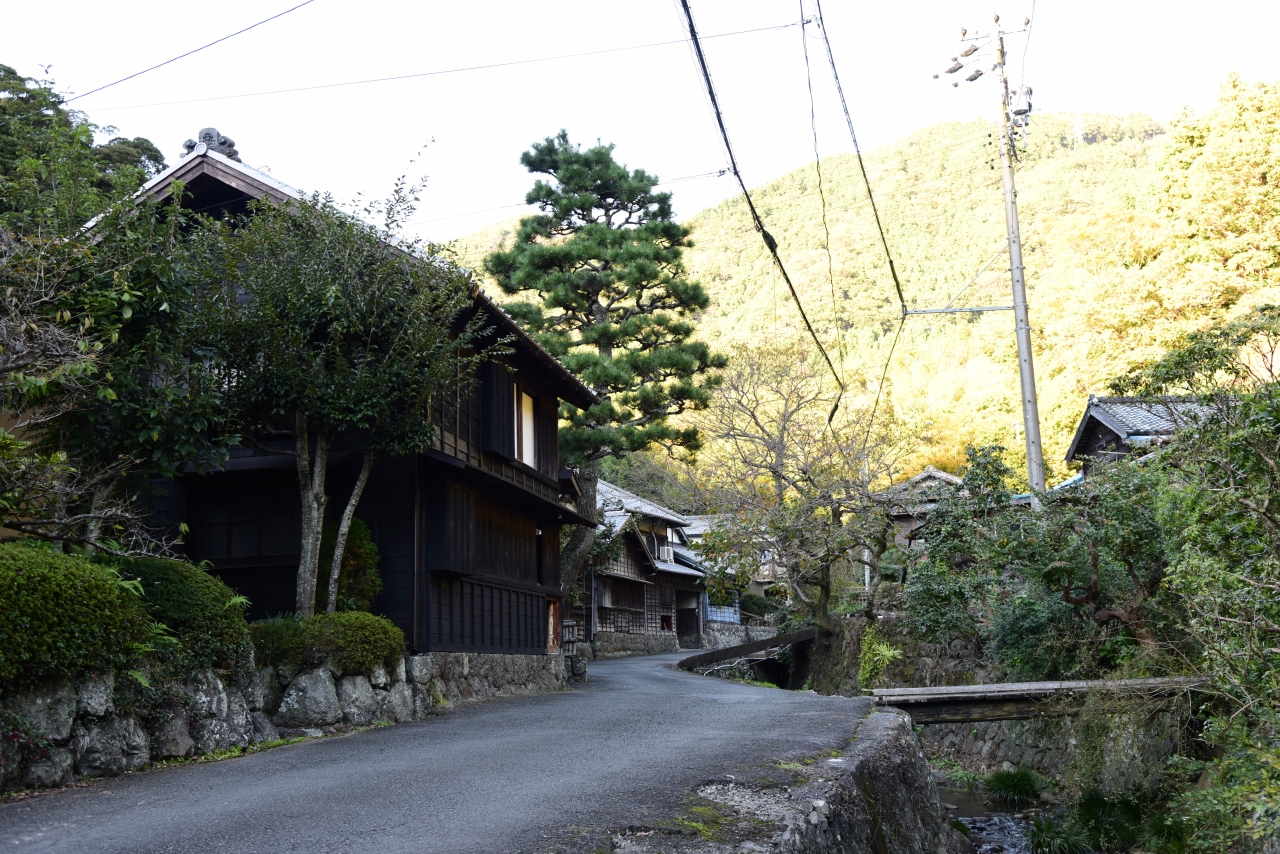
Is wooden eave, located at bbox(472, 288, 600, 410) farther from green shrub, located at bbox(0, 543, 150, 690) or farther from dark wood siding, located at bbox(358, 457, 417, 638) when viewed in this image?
green shrub, located at bbox(0, 543, 150, 690)

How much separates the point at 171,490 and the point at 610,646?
82.0ft

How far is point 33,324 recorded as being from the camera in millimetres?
8430

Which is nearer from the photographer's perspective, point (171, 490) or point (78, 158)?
point (78, 158)

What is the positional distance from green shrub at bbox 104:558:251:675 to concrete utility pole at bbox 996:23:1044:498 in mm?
12829

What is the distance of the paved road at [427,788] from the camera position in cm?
581

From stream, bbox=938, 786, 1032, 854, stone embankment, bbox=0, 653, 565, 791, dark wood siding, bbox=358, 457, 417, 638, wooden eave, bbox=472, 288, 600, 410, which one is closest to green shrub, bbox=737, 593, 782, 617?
wooden eave, bbox=472, 288, 600, 410

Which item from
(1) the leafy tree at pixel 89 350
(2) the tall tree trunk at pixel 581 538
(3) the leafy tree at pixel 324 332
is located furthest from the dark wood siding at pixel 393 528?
(2) the tall tree trunk at pixel 581 538

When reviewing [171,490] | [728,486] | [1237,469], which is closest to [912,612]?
[728,486]

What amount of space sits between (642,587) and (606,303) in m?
19.3

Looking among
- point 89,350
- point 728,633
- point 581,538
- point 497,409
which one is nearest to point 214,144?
point 497,409

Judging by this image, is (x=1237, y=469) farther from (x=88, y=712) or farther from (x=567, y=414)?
(x=567, y=414)

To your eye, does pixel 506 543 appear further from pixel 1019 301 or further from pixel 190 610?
pixel 1019 301

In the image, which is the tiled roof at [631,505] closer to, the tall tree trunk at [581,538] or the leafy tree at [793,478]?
the leafy tree at [793,478]

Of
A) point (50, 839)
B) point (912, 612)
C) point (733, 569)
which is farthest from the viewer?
point (733, 569)
